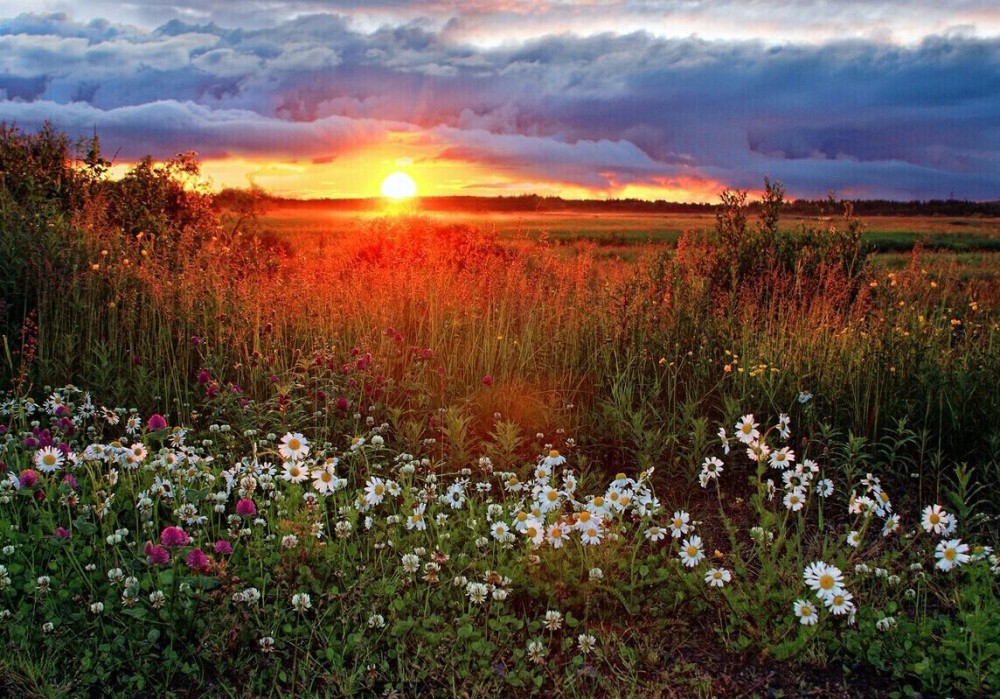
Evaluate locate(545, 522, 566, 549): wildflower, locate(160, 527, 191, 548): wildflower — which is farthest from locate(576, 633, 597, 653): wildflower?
locate(160, 527, 191, 548): wildflower

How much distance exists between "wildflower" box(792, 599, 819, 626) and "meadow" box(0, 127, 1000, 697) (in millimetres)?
89

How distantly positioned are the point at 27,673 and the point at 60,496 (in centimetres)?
112

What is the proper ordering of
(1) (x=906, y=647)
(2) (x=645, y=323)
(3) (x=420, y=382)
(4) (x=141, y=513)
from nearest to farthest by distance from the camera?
(1) (x=906, y=647) → (4) (x=141, y=513) → (3) (x=420, y=382) → (2) (x=645, y=323)

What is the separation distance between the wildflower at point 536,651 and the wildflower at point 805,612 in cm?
99

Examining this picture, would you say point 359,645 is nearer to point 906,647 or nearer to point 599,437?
point 906,647

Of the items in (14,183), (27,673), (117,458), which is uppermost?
(14,183)

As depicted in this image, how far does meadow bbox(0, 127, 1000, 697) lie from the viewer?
320 cm

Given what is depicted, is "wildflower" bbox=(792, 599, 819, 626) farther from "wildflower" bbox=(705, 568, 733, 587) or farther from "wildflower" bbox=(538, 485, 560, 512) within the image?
"wildflower" bbox=(538, 485, 560, 512)

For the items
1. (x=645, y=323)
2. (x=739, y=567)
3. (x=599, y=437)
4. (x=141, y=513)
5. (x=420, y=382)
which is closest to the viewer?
(x=739, y=567)

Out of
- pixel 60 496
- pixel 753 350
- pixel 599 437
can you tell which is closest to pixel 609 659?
pixel 599 437

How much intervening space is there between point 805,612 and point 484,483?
1684mm

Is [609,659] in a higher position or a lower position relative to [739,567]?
lower

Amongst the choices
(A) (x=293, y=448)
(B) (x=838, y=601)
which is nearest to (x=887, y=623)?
(B) (x=838, y=601)

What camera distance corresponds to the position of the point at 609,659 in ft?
10.7
